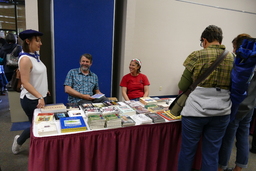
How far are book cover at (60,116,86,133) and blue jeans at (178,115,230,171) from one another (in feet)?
2.80

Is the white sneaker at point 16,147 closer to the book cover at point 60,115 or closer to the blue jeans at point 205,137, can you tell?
the book cover at point 60,115

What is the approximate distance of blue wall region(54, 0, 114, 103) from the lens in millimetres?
2938

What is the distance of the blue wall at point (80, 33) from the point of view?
2.94 meters

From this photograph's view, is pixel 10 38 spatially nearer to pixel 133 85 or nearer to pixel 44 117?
pixel 133 85

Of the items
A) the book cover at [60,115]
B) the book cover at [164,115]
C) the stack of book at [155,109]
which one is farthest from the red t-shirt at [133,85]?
the book cover at [60,115]

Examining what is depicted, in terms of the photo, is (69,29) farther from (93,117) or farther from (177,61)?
(177,61)

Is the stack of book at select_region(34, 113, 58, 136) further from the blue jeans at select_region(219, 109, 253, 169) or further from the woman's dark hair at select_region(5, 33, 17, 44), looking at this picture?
the woman's dark hair at select_region(5, 33, 17, 44)

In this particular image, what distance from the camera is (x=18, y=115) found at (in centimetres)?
305

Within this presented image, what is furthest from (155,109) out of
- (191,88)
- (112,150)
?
(112,150)

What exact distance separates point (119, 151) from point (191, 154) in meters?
0.62

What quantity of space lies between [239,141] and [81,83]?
1.92 metres

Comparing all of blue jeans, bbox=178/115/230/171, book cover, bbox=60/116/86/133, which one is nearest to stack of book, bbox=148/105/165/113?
blue jeans, bbox=178/115/230/171

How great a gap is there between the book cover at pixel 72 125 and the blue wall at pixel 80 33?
5.98 feet

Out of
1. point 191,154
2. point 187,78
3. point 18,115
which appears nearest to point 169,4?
point 187,78
